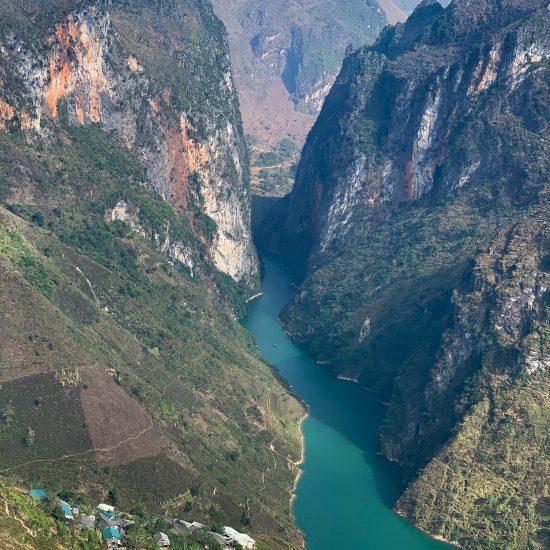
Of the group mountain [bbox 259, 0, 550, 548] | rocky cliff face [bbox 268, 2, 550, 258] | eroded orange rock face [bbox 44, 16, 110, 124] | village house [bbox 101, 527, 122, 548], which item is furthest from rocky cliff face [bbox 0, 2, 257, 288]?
village house [bbox 101, 527, 122, 548]

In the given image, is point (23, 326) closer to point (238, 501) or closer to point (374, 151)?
point (238, 501)

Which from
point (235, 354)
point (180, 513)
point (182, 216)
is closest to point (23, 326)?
point (180, 513)

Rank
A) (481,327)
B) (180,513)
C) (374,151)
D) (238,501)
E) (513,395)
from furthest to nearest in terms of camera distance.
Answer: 1. (374,151)
2. (481,327)
3. (513,395)
4. (238,501)
5. (180,513)

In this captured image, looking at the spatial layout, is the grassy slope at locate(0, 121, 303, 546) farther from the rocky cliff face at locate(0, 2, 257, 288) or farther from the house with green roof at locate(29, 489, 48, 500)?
the house with green roof at locate(29, 489, 48, 500)

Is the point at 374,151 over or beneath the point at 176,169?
Answer: over

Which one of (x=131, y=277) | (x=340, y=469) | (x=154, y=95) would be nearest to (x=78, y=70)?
(x=154, y=95)

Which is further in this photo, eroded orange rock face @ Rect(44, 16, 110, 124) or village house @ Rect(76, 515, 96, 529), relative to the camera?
eroded orange rock face @ Rect(44, 16, 110, 124)

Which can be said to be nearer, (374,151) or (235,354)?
(235,354)
